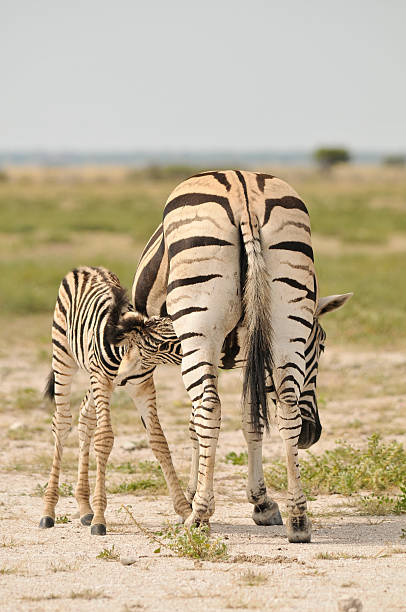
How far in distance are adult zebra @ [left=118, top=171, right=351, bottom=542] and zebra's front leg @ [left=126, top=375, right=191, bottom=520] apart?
1.93 ft

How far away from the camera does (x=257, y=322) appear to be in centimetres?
576

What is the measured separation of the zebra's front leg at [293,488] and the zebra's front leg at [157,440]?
873mm

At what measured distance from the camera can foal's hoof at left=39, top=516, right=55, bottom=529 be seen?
6.46m

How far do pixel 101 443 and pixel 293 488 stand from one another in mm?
1357

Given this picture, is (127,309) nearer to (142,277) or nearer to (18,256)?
(142,277)

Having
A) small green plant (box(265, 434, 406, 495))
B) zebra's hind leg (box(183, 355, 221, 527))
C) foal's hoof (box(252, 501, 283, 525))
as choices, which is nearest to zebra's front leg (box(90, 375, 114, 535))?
zebra's hind leg (box(183, 355, 221, 527))

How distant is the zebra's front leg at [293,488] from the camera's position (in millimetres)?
5922

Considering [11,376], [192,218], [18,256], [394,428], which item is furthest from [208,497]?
[18,256]

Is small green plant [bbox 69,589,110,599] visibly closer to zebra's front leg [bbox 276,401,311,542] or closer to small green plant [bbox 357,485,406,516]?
zebra's front leg [bbox 276,401,311,542]

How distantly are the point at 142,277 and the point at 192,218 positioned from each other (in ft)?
2.96

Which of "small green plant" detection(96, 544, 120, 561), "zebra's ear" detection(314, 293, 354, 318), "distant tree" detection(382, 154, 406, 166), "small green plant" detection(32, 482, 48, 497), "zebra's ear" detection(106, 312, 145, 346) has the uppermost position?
"distant tree" detection(382, 154, 406, 166)

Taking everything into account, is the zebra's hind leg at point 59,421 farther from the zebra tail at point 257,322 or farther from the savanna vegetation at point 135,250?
the savanna vegetation at point 135,250

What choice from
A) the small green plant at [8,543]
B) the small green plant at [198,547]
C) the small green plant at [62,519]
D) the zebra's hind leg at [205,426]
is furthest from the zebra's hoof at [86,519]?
the small green plant at [198,547]

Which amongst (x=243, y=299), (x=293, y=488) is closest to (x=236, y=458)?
(x=293, y=488)
